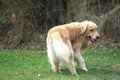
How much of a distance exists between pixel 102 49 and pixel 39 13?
4.16m

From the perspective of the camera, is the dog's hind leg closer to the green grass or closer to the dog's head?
the green grass

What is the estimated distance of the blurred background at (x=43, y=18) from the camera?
18.3 metres

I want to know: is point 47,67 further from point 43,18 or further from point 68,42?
point 43,18

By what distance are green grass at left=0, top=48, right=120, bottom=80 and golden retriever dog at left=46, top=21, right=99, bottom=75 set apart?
0.34m

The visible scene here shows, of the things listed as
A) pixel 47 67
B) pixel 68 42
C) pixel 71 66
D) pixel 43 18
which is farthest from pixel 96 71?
pixel 43 18

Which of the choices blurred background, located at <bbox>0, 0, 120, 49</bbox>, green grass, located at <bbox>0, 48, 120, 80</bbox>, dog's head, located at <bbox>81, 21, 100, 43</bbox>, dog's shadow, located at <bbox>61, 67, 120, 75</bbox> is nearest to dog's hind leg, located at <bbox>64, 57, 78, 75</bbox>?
green grass, located at <bbox>0, 48, 120, 80</bbox>

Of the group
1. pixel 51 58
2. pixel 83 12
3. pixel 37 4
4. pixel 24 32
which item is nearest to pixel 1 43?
pixel 24 32

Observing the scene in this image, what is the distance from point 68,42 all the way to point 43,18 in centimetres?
922

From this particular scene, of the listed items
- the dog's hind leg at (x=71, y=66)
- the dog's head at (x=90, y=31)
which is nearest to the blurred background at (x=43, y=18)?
the dog's head at (x=90, y=31)

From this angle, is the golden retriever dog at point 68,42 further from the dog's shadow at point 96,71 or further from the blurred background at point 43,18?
the blurred background at point 43,18

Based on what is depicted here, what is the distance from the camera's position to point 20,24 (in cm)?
1916

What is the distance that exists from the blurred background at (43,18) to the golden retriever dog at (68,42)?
683cm

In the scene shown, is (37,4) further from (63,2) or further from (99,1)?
(99,1)

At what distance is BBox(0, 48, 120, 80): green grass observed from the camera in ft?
33.8
